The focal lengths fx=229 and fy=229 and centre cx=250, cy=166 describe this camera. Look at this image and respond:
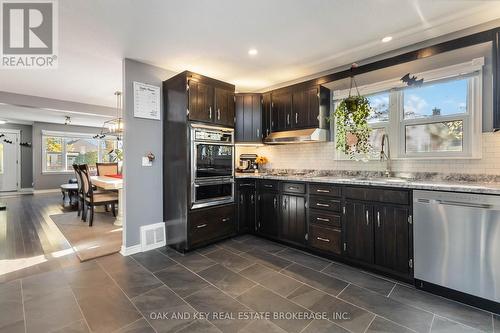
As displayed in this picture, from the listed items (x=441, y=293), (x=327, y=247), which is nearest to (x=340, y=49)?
(x=327, y=247)

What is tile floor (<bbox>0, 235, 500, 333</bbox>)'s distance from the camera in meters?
1.71

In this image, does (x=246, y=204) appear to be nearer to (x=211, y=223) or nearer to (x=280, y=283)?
(x=211, y=223)

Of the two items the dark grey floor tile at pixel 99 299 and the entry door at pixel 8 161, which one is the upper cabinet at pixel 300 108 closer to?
the dark grey floor tile at pixel 99 299

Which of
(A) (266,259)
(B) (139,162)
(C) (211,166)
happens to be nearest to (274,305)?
(A) (266,259)

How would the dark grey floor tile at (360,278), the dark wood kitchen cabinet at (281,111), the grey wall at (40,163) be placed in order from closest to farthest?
the dark grey floor tile at (360,278) < the dark wood kitchen cabinet at (281,111) < the grey wall at (40,163)

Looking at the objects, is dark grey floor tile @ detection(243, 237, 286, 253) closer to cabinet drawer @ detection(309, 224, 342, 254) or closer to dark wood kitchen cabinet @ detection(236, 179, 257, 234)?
dark wood kitchen cabinet @ detection(236, 179, 257, 234)

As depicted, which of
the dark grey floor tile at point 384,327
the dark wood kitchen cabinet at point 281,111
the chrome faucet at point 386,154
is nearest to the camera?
the dark grey floor tile at point 384,327

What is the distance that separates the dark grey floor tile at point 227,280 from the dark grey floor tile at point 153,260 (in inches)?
20.3

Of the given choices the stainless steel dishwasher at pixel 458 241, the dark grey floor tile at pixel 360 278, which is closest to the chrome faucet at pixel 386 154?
the stainless steel dishwasher at pixel 458 241

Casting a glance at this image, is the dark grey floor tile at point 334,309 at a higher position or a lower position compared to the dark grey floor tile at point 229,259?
lower

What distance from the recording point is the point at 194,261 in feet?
9.32

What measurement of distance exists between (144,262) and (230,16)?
9.52 ft

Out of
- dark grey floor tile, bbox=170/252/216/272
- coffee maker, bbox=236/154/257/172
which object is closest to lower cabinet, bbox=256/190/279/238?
coffee maker, bbox=236/154/257/172

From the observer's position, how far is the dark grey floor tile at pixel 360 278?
2215 millimetres
